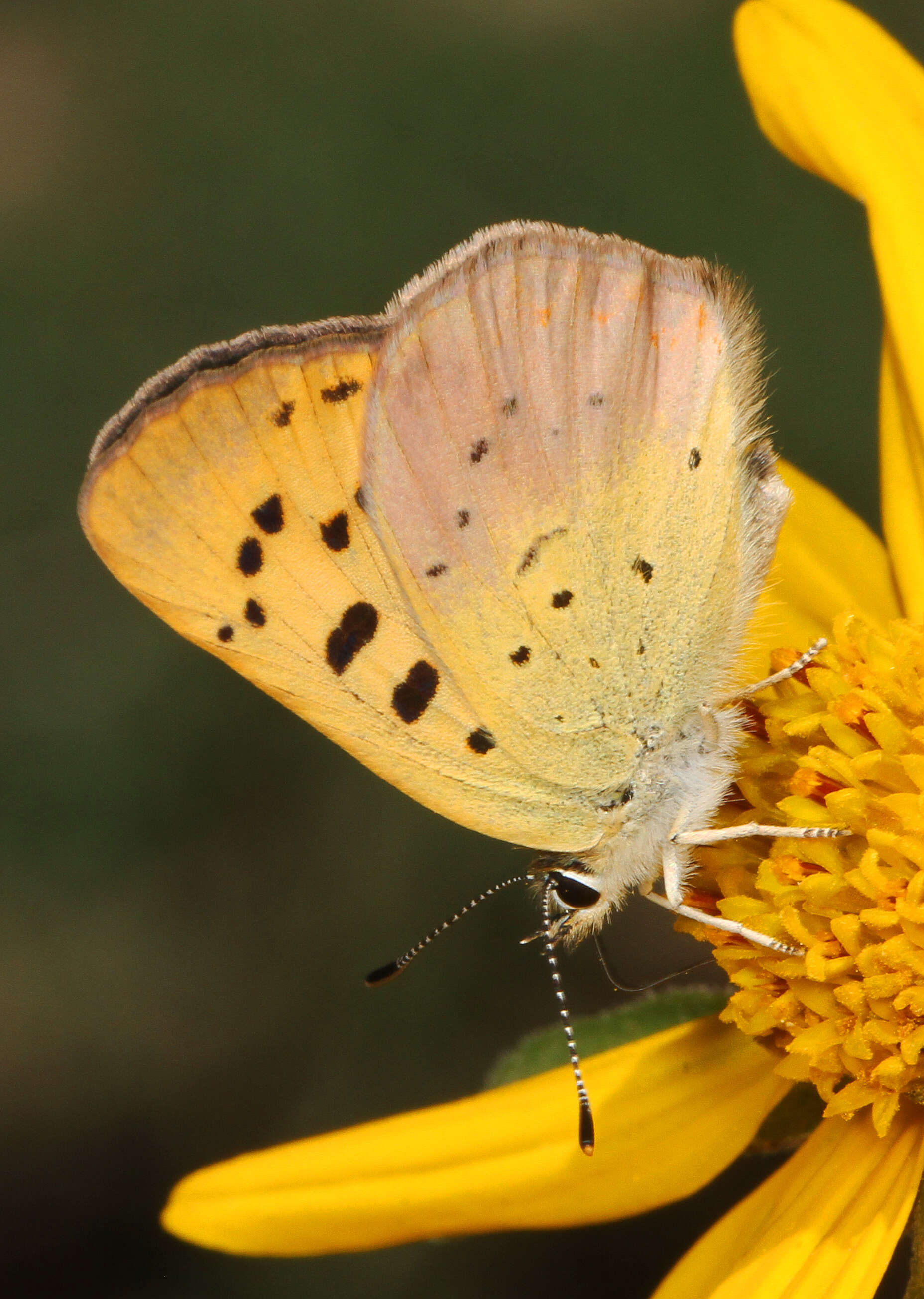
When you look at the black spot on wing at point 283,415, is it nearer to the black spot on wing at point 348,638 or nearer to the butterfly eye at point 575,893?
the black spot on wing at point 348,638

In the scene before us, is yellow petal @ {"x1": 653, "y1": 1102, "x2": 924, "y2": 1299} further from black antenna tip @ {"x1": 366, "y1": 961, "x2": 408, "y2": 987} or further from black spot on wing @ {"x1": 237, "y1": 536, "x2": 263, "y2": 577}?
black spot on wing @ {"x1": 237, "y1": 536, "x2": 263, "y2": 577}

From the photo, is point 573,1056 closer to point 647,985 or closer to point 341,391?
point 647,985

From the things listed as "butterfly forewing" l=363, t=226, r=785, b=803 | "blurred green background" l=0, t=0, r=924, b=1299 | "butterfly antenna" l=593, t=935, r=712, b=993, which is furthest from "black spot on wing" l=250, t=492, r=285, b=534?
"blurred green background" l=0, t=0, r=924, b=1299

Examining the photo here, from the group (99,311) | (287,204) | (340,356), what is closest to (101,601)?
(99,311)

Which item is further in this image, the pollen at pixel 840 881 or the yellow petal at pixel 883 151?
the yellow petal at pixel 883 151

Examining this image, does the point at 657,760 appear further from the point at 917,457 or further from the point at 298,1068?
the point at 298,1068

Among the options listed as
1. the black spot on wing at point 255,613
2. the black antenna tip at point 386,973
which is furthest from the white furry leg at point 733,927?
the black spot on wing at point 255,613

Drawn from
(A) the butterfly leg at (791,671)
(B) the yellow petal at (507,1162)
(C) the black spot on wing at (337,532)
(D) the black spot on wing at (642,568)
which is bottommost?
(B) the yellow petal at (507,1162)

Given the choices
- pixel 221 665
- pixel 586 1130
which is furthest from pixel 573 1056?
pixel 221 665
